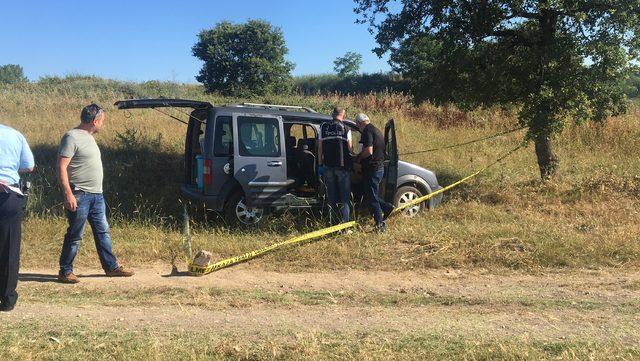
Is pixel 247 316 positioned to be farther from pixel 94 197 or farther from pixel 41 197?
pixel 41 197

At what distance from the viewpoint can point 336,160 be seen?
24.2ft

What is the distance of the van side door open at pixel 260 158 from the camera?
762 centimetres

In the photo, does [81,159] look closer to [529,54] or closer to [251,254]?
[251,254]

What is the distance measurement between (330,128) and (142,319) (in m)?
3.93

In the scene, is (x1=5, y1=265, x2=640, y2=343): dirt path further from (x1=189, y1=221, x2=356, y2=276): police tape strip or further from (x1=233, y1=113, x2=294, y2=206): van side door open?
(x1=233, y1=113, x2=294, y2=206): van side door open

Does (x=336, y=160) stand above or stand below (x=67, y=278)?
above

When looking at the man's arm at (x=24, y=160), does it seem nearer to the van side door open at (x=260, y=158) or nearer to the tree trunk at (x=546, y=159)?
the van side door open at (x=260, y=158)

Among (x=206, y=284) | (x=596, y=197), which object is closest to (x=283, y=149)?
(x=206, y=284)

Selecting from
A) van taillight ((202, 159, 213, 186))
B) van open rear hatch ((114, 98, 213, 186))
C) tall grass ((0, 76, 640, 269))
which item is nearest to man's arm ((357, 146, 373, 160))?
tall grass ((0, 76, 640, 269))

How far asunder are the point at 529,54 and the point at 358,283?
693 centimetres

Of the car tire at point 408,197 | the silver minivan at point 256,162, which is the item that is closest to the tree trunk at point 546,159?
the car tire at point 408,197

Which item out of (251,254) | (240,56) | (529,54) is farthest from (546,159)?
(240,56)

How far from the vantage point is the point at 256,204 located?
775 cm

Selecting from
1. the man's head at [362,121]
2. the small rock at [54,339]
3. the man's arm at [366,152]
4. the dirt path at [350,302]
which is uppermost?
the man's head at [362,121]
